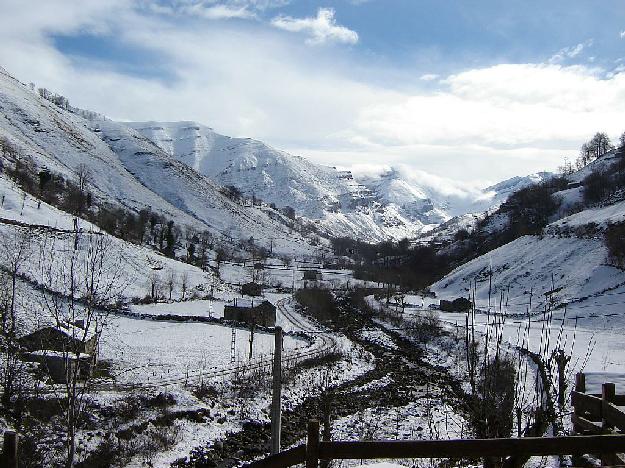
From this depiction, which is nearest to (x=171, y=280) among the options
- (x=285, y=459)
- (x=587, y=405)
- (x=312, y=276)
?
(x=312, y=276)

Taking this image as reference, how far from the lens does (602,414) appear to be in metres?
8.83

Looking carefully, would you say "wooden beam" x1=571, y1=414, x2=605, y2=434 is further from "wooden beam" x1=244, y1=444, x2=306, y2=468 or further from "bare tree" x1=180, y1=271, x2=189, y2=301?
"bare tree" x1=180, y1=271, x2=189, y2=301

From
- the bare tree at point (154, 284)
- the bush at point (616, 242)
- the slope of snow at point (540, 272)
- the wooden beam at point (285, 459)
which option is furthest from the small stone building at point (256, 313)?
the wooden beam at point (285, 459)

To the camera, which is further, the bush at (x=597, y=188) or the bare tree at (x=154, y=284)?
the bush at (x=597, y=188)

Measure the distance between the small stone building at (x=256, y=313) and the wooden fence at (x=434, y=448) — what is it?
5617 cm

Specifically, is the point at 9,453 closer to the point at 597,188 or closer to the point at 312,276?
the point at 312,276

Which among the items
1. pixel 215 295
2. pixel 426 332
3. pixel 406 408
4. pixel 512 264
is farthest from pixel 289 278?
pixel 406 408

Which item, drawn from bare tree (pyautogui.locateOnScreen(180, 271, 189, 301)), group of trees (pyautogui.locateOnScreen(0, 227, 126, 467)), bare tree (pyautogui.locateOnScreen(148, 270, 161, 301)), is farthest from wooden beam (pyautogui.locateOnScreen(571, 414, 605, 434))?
bare tree (pyautogui.locateOnScreen(180, 271, 189, 301))

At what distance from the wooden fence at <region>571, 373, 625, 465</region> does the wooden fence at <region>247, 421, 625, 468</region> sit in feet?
8.98

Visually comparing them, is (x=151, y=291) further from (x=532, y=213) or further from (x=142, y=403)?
(x=532, y=213)

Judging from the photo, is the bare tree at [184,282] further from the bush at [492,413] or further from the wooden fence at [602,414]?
the wooden fence at [602,414]

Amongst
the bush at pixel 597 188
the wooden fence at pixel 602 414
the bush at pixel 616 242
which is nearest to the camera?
the wooden fence at pixel 602 414

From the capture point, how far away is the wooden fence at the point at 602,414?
27.5 ft

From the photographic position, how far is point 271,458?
5.78m
